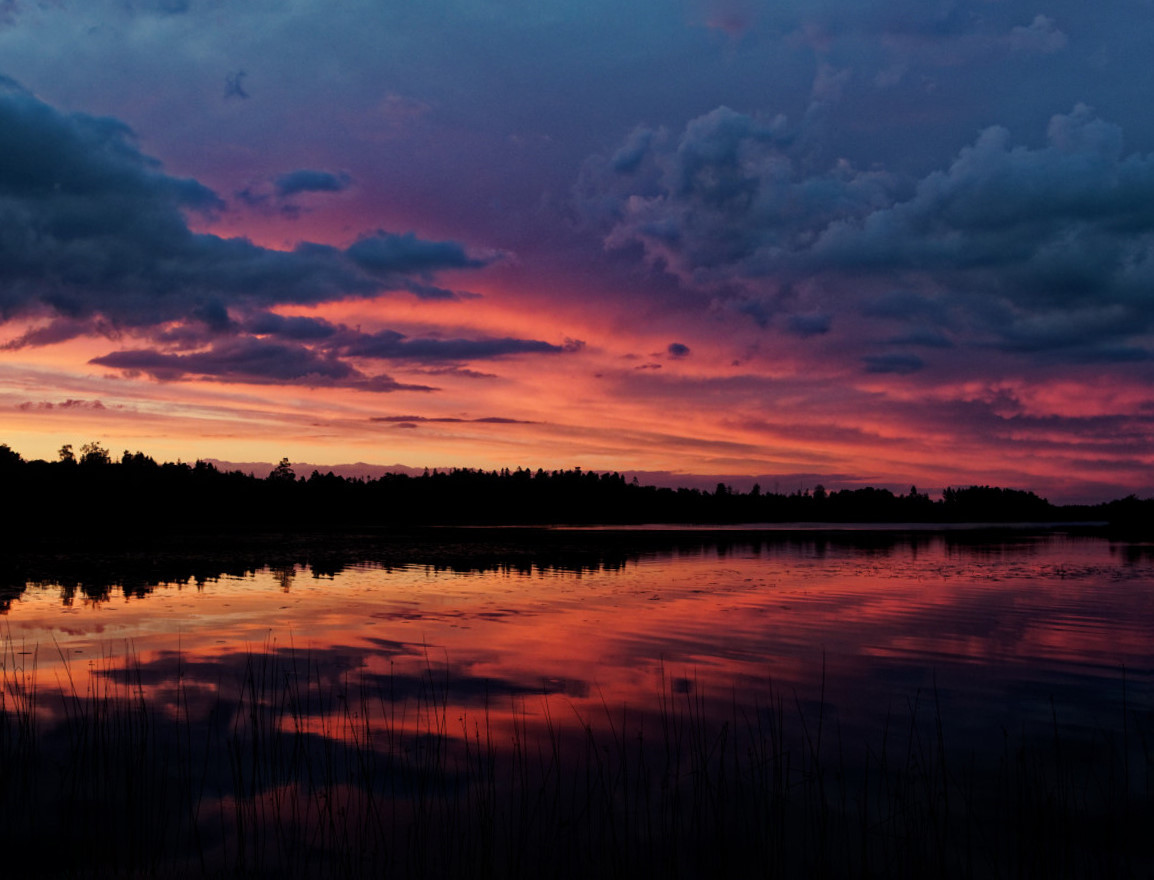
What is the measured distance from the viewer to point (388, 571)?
4550 cm

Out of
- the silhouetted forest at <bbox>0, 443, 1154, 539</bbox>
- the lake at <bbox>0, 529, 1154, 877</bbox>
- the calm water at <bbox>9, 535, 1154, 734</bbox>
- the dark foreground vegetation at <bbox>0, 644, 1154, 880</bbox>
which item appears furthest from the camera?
the silhouetted forest at <bbox>0, 443, 1154, 539</bbox>

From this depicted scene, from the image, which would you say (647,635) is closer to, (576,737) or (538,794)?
(576,737)

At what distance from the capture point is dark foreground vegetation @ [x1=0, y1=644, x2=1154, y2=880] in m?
9.11

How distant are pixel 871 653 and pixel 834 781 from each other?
36.3 feet

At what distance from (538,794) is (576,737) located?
265 centimetres

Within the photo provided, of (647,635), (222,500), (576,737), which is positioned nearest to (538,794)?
(576,737)

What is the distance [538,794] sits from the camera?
1090 centimetres

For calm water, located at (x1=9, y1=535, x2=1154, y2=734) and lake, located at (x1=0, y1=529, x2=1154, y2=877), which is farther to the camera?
calm water, located at (x1=9, y1=535, x2=1154, y2=734)

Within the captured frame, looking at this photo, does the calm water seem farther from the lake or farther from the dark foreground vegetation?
the dark foreground vegetation

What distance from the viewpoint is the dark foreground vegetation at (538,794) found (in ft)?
29.9

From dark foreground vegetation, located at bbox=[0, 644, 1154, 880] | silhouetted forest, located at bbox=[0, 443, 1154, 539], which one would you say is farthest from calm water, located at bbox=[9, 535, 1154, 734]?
silhouetted forest, located at bbox=[0, 443, 1154, 539]

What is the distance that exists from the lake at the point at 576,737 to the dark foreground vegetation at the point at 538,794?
Result: 5 centimetres

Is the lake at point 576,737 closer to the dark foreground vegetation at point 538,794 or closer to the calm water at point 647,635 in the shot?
the dark foreground vegetation at point 538,794

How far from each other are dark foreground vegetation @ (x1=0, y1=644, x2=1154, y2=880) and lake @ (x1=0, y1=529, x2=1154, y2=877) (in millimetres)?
54
